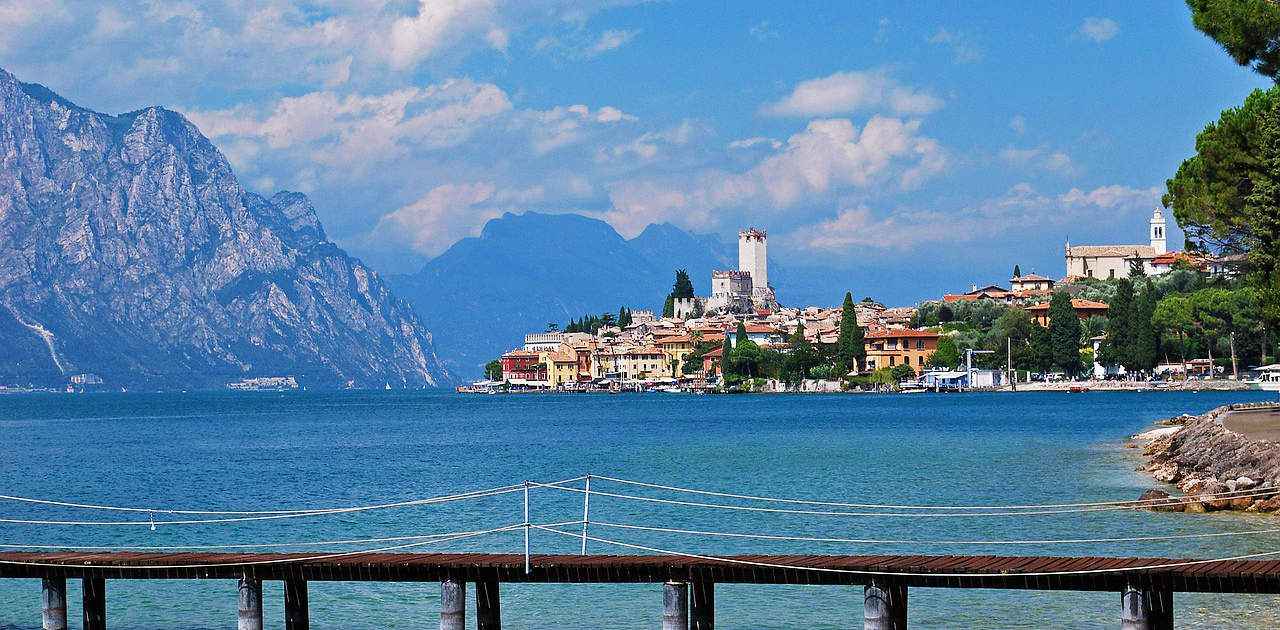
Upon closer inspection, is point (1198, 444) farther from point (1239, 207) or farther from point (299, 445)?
point (299, 445)

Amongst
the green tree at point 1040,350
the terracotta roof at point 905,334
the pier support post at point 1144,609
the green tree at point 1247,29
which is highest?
the green tree at point 1247,29

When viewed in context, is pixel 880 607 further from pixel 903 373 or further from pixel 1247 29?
pixel 903 373

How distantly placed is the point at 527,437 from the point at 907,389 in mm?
91276

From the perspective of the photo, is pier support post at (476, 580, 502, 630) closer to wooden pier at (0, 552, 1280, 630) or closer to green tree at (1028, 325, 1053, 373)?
wooden pier at (0, 552, 1280, 630)

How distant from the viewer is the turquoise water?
18625mm

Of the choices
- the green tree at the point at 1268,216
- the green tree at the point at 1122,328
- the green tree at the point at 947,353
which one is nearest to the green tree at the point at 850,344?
the green tree at the point at 947,353

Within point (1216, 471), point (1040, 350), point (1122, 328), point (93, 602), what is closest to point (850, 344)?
point (1040, 350)

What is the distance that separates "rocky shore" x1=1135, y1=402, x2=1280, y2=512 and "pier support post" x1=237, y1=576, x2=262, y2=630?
13.4m

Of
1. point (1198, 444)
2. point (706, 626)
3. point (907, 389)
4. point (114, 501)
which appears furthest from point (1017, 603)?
point (907, 389)

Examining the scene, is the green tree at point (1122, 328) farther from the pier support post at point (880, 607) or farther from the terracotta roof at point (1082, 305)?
the pier support post at point (880, 607)

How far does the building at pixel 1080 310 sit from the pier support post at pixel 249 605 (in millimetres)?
146155

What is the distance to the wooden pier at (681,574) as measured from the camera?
13578 mm

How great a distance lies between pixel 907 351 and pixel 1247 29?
141825 mm

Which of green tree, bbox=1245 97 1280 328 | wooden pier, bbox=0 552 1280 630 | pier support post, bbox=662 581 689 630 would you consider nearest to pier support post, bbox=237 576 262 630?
wooden pier, bbox=0 552 1280 630
